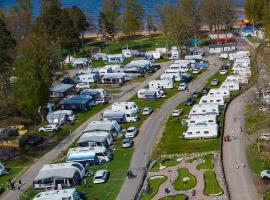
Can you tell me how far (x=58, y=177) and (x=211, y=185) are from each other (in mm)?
8934

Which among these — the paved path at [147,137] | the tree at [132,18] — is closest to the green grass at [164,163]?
the paved path at [147,137]

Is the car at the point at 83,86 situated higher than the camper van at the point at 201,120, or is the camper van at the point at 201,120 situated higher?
the car at the point at 83,86

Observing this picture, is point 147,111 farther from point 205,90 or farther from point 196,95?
point 205,90

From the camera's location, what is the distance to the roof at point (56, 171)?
1201 inches

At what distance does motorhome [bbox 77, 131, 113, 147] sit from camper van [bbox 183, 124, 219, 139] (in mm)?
5473

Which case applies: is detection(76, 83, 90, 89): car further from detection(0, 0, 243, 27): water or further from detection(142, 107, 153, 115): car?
detection(0, 0, 243, 27): water

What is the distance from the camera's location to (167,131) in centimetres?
3862

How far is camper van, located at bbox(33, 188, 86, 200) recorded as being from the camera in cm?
2731

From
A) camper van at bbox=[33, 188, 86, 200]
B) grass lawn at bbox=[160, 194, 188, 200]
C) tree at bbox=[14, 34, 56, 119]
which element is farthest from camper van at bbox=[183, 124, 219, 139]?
tree at bbox=[14, 34, 56, 119]

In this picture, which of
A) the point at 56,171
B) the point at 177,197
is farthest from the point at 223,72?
the point at 177,197

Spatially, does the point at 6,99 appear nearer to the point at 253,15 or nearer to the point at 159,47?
the point at 159,47

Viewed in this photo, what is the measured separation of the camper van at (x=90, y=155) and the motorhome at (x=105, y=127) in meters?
3.92

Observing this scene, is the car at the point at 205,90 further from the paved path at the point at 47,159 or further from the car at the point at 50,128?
the car at the point at 50,128

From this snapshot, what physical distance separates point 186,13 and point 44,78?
1483 inches
